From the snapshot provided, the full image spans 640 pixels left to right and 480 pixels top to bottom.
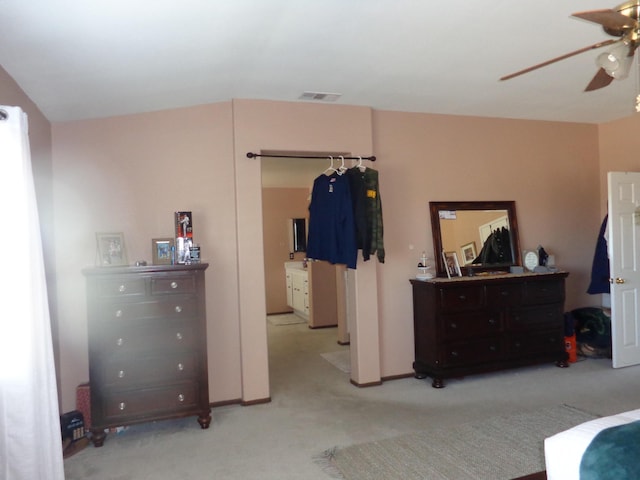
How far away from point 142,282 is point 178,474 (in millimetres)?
1320

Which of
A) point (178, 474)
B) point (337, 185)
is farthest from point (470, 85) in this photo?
point (178, 474)

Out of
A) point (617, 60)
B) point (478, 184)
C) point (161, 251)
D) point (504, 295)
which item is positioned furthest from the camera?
point (478, 184)

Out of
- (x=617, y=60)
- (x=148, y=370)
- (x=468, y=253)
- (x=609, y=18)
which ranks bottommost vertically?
(x=148, y=370)

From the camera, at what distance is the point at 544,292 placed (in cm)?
466

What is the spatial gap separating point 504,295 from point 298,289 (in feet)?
13.1

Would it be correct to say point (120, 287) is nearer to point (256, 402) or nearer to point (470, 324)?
point (256, 402)

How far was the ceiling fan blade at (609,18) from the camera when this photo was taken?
1897 millimetres

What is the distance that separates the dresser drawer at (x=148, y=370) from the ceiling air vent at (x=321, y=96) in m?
2.31

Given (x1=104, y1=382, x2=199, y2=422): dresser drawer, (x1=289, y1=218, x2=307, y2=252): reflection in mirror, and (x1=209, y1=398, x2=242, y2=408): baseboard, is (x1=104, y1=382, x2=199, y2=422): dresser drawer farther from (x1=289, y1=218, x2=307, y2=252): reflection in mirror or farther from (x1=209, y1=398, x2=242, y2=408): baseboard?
(x1=289, y1=218, x2=307, y2=252): reflection in mirror

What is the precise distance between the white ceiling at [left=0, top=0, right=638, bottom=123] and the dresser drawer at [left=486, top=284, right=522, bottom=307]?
1.79 metres

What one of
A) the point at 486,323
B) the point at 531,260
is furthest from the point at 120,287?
the point at 531,260

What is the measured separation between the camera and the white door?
4.75 meters

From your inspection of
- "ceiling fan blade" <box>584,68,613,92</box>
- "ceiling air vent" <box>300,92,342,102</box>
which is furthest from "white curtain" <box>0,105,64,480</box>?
"ceiling fan blade" <box>584,68,613,92</box>

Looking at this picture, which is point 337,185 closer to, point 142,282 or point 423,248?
point 423,248
